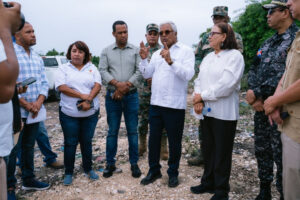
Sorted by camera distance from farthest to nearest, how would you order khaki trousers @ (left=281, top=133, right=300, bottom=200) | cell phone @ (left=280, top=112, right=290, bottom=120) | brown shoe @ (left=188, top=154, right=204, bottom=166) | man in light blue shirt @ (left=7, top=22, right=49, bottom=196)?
brown shoe @ (left=188, top=154, right=204, bottom=166) → man in light blue shirt @ (left=7, top=22, right=49, bottom=196) → cell phone @ (left=280, top=112, right=290, bottom=120) → khaki trousers @ (left=281, top=133, right=300, bottom=200)

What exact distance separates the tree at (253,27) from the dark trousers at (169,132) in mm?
6854

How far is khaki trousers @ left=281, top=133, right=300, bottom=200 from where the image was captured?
1.66 m

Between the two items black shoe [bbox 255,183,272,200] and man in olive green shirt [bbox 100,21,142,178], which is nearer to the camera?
black shoe [bbox 255,183,272,200]

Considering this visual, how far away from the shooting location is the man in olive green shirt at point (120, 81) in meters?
3.61

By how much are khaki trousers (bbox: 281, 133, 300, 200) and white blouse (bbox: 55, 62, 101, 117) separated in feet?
8.22

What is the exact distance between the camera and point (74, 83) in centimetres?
333

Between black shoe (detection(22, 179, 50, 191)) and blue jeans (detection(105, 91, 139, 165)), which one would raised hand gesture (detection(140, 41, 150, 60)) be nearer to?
blue jeans (detection(105, 91, 139, 165))

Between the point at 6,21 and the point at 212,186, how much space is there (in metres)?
2.91

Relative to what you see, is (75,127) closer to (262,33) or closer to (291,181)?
(291,181)

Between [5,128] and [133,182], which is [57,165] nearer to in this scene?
[133,182]

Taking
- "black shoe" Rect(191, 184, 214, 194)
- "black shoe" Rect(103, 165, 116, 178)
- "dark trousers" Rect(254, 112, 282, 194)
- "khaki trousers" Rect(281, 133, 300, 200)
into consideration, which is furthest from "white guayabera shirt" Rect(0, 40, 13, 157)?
"dark trousers" Rect(254, 112, 282, 194)

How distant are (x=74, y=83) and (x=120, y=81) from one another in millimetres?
683

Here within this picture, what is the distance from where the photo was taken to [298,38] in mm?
1772

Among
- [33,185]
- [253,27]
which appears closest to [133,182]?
[33,185]
